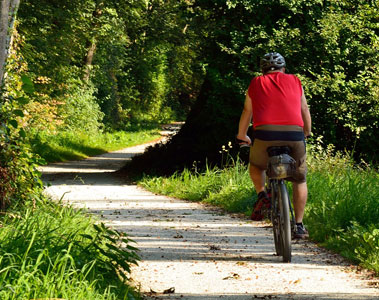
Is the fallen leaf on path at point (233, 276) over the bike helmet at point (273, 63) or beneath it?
beneath

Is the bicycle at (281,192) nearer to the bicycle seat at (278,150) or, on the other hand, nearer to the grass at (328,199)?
the bicycle seat at (278,150)

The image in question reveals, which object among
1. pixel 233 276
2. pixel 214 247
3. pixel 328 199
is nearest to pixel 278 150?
pixel 233 276

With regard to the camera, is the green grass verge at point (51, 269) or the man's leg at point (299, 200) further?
the man's leg at point (299, 200)

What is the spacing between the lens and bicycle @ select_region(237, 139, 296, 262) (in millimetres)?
6773

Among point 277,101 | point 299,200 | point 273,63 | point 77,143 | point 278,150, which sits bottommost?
point 77,143

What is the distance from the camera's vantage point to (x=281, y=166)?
677 cm

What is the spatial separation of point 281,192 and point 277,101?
853mm

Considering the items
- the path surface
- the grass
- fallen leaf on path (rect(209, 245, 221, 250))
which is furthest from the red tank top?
fallen leaf on path (rect(209, 245, 221, 250))

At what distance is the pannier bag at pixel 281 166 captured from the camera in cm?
677

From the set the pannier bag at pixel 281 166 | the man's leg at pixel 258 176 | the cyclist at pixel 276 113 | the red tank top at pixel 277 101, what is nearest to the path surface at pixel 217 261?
the cyclist at pixel 276 113

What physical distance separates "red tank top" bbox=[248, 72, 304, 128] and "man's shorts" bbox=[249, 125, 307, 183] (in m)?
0.06

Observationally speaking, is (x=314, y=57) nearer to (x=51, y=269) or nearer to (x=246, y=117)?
(x=246, y=117)

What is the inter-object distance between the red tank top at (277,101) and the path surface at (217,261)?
4.54 feet

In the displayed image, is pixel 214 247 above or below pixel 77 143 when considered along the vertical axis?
above
